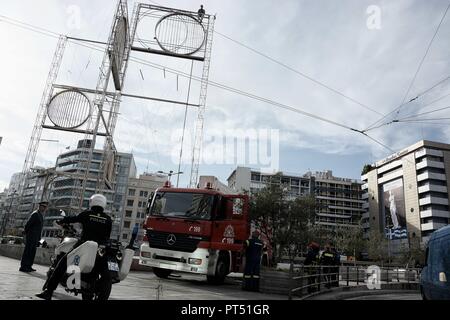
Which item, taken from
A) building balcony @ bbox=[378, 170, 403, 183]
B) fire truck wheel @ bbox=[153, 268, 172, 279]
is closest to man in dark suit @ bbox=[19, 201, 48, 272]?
fire truck wheel @ bbox=[153, 268, 172, 279]

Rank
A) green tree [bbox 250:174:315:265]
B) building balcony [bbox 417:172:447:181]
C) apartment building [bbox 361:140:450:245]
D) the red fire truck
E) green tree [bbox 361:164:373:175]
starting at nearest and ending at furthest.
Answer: the red fire truck → green tree [bbox 250:174:315:265] → apartment building [bbox 361:140:450:245] → building balcony [bbox 417:172:447:181] → green tree [bbox 361:164:373:175]

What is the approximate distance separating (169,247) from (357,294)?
6.67 m

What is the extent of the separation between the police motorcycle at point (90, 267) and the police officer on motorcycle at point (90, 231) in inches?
2.9

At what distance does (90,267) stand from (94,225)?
22.0 inches

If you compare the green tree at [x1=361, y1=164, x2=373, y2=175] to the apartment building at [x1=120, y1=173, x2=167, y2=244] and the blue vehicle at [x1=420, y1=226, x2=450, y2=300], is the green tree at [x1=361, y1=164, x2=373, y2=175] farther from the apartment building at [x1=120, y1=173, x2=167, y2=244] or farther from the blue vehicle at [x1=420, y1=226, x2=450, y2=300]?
the blue vehicle at [x1=420, y1=226, x2=450, y2=300]

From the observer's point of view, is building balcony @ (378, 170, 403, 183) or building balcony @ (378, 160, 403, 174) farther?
building balcony @ (378, 160, 403, 174)

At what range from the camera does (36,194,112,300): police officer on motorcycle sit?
16.0 feet

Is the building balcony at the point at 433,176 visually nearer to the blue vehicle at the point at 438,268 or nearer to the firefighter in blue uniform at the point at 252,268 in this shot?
the firefighter in blue uniform at the point at 252,268

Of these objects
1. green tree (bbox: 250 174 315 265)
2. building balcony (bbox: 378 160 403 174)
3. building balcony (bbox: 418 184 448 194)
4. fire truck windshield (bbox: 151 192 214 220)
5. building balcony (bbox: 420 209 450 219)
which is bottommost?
fire truck windshield (bbox: 151 192 214 220)

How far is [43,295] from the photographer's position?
481 cm

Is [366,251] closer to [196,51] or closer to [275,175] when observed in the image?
[275,175]

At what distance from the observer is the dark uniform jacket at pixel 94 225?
497 cm

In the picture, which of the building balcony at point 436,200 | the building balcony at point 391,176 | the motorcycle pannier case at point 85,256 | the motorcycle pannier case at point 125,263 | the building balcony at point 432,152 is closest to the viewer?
the motorcycle pannier case at point 85,256

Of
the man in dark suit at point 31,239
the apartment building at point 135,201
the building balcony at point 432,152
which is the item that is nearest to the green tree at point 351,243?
the building balcony at point 432,152
